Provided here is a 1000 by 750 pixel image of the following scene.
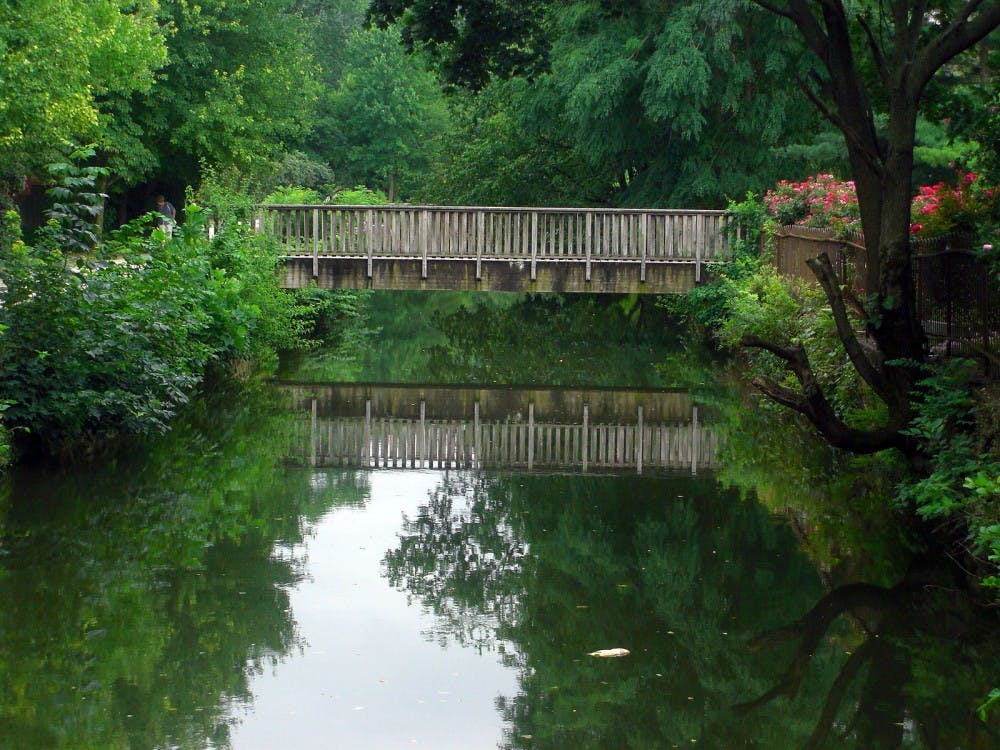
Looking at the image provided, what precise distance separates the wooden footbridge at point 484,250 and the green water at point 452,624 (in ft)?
44.6

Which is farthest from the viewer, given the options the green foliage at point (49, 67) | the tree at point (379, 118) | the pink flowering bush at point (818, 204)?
the tree at point (379, 118)

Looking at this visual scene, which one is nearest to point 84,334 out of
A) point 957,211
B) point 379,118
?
point 957,211

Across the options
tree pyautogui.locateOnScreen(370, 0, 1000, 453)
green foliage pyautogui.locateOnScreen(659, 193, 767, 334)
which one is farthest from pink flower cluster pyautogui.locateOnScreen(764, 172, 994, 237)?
tree pyautogui.locateOnScreen(370, 0, 1000, 453)

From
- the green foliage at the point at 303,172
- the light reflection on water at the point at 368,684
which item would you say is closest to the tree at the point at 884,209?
the light reflection on water at the point at 368,684

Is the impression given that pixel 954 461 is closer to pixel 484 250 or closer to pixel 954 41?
pixel 954 41

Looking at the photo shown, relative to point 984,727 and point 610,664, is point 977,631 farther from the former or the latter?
point 610,664

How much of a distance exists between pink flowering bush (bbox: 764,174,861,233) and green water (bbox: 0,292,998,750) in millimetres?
8533

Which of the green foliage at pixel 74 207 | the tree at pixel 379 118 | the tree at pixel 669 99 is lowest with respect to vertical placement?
the green foliage at pixel 74 207

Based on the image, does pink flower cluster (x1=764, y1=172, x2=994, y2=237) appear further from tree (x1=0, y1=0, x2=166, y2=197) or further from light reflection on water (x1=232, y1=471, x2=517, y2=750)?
tree (x1=0, y1=0, x2=166, y2=197)

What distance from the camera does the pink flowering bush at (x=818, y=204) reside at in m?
21.0

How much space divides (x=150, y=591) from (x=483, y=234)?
1840 cm

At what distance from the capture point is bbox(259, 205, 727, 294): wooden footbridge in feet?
89.0

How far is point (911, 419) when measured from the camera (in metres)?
11.7

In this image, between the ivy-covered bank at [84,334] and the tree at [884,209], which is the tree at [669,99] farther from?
the tree at [884,209]
